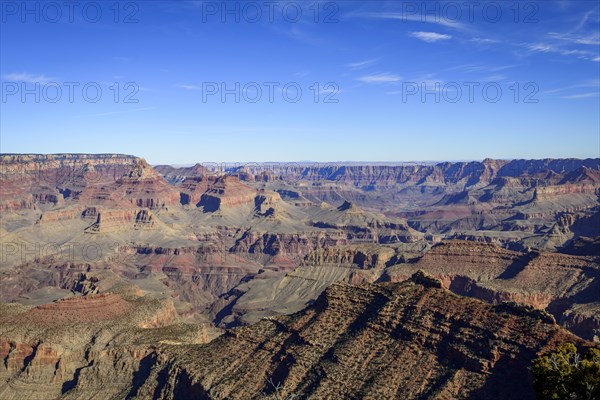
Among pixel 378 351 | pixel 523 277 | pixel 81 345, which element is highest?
pixel 378 351

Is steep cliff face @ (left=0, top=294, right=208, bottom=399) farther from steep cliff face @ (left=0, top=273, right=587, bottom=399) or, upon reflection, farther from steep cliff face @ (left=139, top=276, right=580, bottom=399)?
steep cliff face @ (left=139, top=276, right=580, bottom=399)

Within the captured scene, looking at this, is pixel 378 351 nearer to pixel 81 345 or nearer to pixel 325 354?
pixel 325 354

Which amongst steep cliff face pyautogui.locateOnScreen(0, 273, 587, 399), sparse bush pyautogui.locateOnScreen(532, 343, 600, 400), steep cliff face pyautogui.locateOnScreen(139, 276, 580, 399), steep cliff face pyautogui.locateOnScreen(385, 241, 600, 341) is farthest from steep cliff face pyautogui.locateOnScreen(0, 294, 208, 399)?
steep cliff face pyautogui.locateOnScreen(385, 241, 600, 341)

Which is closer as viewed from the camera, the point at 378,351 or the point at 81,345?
the point at 378,351

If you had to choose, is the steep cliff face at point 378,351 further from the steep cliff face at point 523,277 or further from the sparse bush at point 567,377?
the steep cliff face at point 523,277

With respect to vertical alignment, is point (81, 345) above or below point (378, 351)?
below

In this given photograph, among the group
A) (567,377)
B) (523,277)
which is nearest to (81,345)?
(567,377)

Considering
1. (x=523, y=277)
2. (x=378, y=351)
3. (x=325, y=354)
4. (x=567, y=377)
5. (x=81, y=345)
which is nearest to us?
(x=567, y=377)

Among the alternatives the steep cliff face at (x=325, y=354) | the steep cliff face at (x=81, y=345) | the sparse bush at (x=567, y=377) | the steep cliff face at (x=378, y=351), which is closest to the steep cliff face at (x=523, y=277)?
the steep cliff face at (x=378, y=351)

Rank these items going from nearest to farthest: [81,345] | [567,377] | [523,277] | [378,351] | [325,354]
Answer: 1. [567,377]
2. [378,351]
3. [325,354]
4. [81,345]
5. [523,277]
